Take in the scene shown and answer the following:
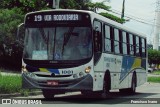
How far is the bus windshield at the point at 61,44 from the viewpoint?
1608 centimetres

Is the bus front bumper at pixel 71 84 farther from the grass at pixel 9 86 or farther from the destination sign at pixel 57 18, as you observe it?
the grass at pixel 9 86

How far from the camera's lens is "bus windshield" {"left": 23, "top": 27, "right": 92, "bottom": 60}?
16078 millimetres

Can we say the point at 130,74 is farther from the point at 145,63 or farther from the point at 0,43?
the point at 0,43

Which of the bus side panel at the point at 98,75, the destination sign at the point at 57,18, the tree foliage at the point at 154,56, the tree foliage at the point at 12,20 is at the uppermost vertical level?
the destination sign at the point at 57,18

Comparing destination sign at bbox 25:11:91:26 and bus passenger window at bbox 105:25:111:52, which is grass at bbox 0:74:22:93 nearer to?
destination sign at bbox 25:11:91:26

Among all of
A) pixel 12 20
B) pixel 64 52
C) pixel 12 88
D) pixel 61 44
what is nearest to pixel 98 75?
pixel 64 52

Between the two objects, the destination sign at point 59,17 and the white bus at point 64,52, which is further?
the destination sign at point 59,17

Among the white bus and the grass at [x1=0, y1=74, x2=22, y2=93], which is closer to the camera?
the white bus

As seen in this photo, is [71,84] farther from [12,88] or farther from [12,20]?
[12,20]

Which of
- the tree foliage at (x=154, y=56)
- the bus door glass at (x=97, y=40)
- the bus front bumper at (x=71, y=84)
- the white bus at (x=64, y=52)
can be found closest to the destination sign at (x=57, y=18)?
the white bus at (x=64, y=52)

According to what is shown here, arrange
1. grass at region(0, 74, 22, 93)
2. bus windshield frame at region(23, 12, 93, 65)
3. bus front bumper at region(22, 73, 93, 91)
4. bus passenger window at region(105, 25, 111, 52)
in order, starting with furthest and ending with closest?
grass at region(0, 74, 22, 93) → bus passenger window at region(105, 25, 111, 52) → bus windshield frame at region(23, 12, 93, 65) → bus front bumper at region(22, 73, 93, 91)

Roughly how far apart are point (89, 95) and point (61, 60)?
4818 mm

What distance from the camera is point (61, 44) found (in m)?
16.2

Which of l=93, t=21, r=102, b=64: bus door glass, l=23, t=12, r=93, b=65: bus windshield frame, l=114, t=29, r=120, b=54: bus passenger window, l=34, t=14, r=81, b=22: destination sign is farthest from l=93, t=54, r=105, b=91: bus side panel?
l=114, t=29, r=120, b=54: bus passenger window
